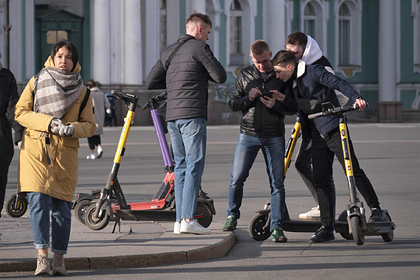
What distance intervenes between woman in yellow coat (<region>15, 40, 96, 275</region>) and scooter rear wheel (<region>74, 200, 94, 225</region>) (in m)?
2.06

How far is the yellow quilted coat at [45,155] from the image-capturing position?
19.4ft

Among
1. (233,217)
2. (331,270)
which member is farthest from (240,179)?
(331,270)

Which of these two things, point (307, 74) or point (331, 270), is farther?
point (307, 74)

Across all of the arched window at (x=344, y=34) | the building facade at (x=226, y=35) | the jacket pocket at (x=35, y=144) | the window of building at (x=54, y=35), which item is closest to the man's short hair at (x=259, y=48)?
the jacket pocket at (x=35, y=144)

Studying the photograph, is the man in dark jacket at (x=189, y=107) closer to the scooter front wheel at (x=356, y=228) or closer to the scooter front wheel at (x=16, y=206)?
the scooter front wheel at (x=356, y=228)

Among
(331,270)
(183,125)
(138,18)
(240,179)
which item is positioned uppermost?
(138,18)

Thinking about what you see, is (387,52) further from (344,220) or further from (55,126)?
(55,126)

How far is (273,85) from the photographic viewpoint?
762cm

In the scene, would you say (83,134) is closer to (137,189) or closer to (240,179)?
(240,179)

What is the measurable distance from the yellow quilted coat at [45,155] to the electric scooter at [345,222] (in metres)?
2.18

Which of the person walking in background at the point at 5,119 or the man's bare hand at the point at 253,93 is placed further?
the man's bare hand at the point at 253,93

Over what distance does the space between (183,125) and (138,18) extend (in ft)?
80.7

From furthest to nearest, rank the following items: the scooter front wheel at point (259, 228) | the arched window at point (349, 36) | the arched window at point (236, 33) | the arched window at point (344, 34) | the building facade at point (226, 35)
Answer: the arched window at point (344, 34) → the arched window at point (349, 36) → the arched window at point (236, 33) → the building facade at point (226, 35) → the scooter front wheel at point (259, 228)

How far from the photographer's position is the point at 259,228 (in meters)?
7.72
